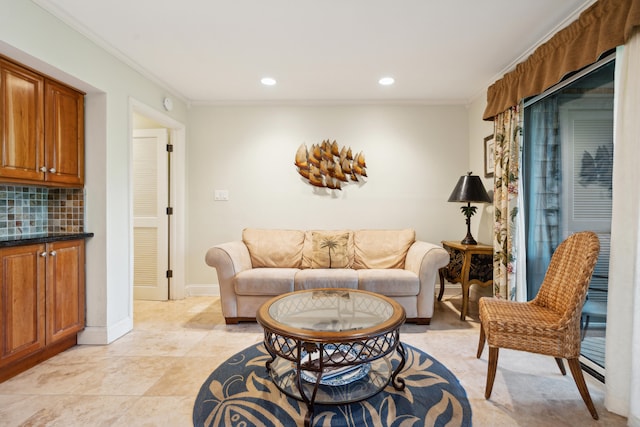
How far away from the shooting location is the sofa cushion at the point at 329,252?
3.25 m

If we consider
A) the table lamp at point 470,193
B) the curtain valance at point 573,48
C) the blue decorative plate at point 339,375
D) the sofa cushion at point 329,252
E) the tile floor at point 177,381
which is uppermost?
the curtain valance at point 573,48

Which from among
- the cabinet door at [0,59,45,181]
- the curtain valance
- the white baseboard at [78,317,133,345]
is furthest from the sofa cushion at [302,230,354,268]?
the cabinet door at [0,59,45,181]

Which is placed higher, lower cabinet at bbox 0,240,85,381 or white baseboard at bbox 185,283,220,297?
lower cabinet at bbox 0,240,85,381

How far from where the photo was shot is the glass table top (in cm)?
176

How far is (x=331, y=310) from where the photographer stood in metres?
2.03

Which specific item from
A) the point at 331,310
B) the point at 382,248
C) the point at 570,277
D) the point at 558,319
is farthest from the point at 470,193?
the point at 331,310

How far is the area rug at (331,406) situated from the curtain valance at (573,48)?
85.2 inches

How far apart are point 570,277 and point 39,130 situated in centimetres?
359

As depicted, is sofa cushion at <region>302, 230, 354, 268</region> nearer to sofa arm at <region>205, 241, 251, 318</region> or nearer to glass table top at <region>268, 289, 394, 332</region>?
sofa arm at <region>205, 241, 251, 318</region>

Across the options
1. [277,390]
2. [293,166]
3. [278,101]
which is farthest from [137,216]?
[277,390]

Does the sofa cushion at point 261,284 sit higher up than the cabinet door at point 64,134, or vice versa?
the cabinet door at point 64,134

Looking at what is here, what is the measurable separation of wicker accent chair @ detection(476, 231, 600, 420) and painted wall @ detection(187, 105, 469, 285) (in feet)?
5.97

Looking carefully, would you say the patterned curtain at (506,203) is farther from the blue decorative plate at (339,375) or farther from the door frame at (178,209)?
the door frame at (178,209)

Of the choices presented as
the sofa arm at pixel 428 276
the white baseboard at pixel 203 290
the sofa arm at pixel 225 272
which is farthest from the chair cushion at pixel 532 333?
the white baseboard at pixel 203 290
